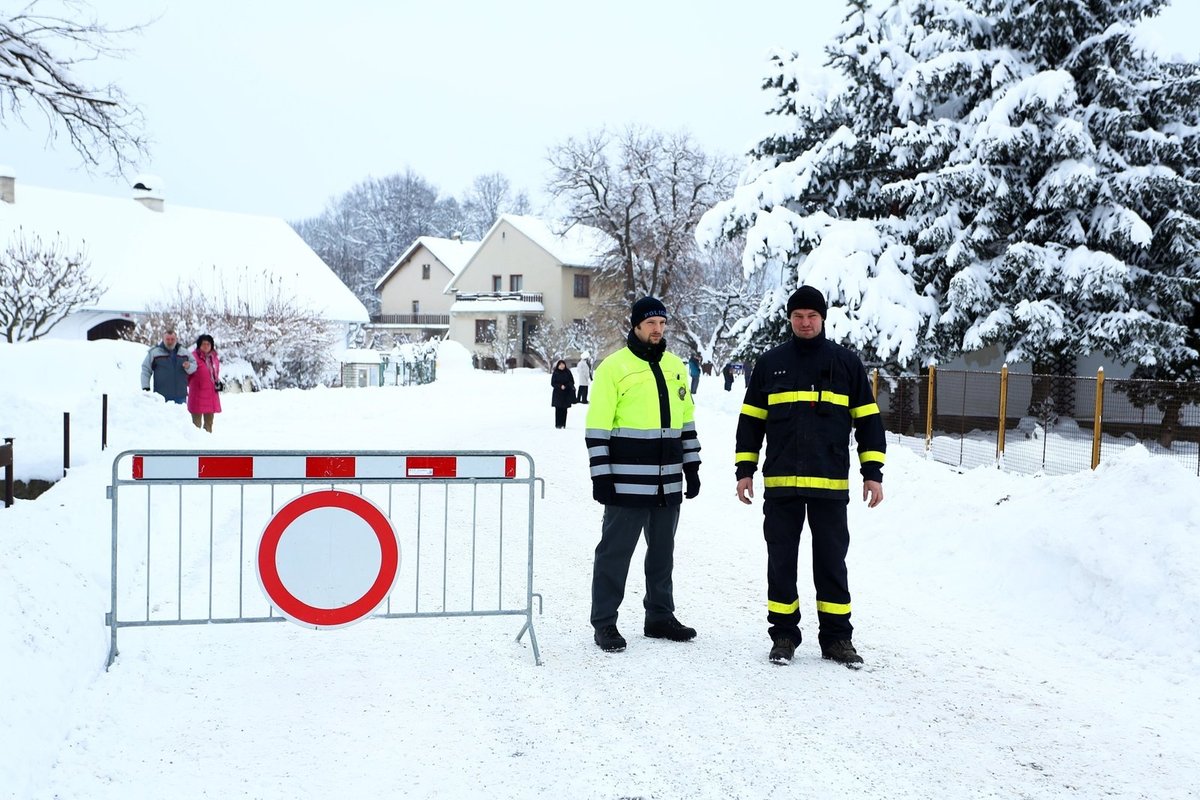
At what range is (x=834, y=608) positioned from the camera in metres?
6.08

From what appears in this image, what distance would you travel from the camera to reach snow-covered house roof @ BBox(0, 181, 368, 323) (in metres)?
43.6

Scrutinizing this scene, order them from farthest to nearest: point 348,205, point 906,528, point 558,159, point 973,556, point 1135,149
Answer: point 348,205, point 558,159, point 1135,149, point 906,528, point 973,556

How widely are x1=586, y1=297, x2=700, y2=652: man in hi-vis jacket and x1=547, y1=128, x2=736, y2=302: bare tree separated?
143 feet

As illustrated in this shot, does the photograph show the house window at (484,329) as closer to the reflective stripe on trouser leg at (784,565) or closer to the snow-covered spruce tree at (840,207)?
the snow-covered spruce tree at (840,207)

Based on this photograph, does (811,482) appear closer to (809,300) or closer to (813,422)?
(813,422)

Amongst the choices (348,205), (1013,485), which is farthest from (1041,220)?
(348,205)

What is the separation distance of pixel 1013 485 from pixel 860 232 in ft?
39.1

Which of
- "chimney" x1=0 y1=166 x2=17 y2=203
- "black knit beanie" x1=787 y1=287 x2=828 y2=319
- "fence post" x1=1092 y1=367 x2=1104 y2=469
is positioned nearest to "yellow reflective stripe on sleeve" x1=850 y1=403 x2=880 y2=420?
"black knit beanie" x1=787 y1=287 x2=828 y2=319

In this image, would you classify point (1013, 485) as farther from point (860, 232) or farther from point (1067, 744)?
point (860, 232)

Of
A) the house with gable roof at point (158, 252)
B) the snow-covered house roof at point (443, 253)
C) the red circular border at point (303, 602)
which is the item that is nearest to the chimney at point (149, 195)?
the house with gable roof at point (158, 252)

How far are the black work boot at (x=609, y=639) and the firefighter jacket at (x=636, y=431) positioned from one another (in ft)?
2.43

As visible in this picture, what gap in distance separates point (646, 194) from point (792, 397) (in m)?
46.1

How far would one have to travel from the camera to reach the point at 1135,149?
20984 mm

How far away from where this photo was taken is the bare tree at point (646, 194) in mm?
50094
